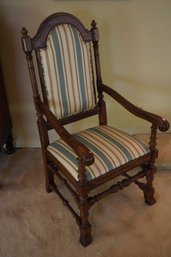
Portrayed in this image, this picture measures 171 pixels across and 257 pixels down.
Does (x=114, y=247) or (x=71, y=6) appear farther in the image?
(x=71, y=6)

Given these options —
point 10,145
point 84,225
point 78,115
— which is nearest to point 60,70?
point 78,115

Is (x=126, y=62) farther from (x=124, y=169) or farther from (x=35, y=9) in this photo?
(x=124, y=169)

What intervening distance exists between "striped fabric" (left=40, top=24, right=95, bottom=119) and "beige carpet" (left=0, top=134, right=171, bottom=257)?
0.61 m

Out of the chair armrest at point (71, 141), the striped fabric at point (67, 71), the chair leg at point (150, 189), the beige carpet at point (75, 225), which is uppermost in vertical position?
the striped fabric at point (67, 71)

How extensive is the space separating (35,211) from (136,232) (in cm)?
62

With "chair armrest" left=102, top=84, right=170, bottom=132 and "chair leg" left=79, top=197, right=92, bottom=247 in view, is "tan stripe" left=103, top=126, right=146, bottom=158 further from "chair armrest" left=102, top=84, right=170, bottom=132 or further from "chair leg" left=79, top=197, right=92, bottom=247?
"chair leg" left=79, top=197, right=92, bottom=247

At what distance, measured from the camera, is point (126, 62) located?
201 centimetres

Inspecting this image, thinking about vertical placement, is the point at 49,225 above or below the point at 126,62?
below

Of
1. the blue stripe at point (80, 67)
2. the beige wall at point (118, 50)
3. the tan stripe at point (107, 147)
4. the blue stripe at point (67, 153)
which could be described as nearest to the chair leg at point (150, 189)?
the tan stripe at point (107, 147)

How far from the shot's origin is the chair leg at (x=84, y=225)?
137 cm

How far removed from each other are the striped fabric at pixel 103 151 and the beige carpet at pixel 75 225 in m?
0.41

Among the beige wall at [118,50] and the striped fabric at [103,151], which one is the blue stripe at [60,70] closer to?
the striped fabric at [103,151]

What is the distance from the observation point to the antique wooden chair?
4.53ft

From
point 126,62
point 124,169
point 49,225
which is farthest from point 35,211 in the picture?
point 126,62
